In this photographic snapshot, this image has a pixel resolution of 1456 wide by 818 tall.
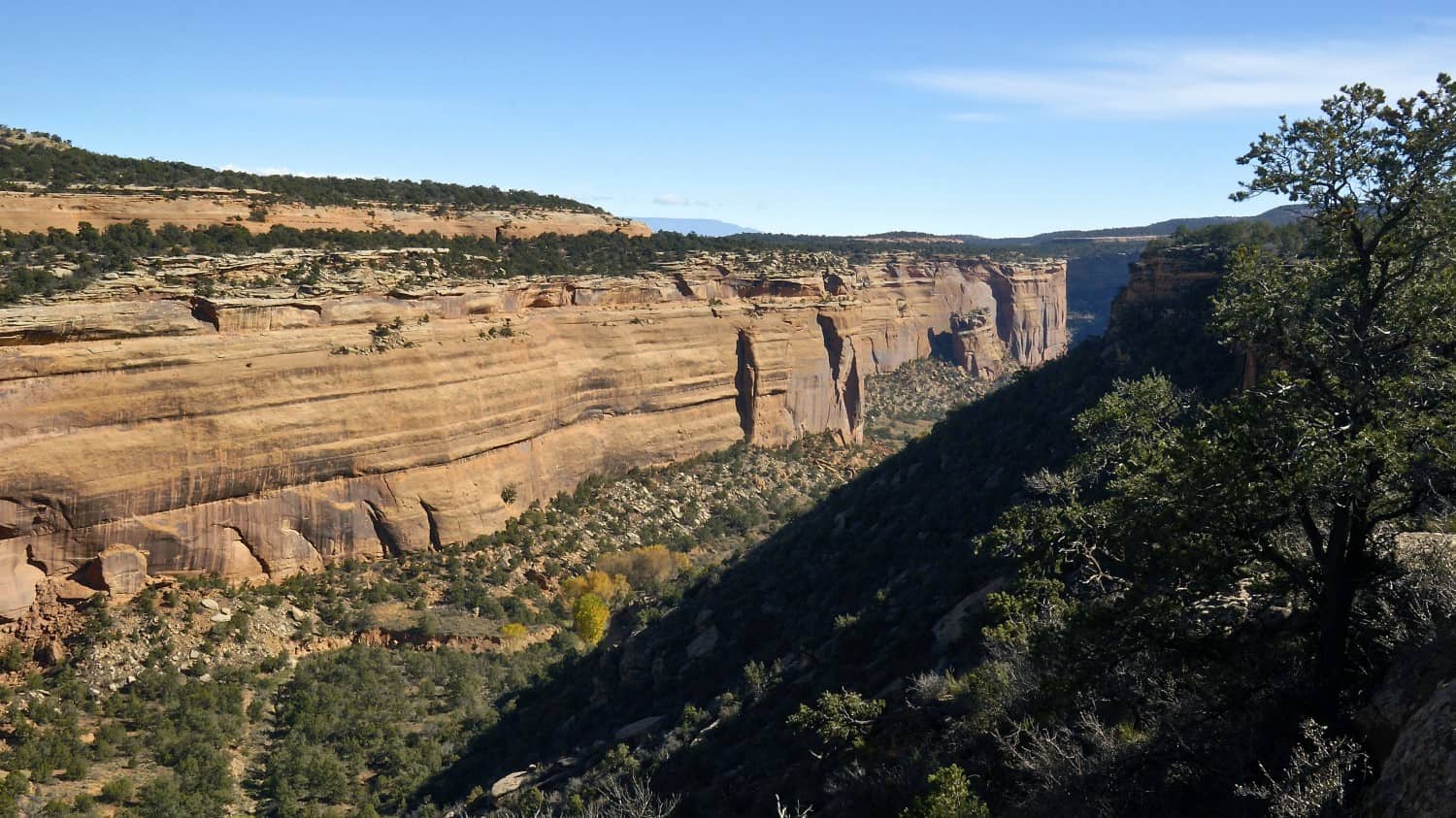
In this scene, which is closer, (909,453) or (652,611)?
(652,611)

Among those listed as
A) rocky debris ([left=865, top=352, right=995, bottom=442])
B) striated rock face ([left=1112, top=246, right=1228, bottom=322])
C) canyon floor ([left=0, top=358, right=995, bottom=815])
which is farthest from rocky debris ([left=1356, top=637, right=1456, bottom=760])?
rocky debris ([left=865, top=352, right=995, bottom=442])

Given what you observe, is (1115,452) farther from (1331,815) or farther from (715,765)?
(715,765)

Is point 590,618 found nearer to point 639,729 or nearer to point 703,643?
point 703,643

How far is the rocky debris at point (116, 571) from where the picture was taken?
29125mm

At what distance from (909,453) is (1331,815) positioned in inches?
1271

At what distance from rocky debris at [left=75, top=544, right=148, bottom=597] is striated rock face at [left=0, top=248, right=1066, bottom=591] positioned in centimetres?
32

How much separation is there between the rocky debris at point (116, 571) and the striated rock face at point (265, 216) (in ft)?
46.7

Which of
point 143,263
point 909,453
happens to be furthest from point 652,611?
point 143,263

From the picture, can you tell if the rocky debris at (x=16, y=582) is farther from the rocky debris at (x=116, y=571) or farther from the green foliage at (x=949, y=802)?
the green foliage at (x=949, y=802)

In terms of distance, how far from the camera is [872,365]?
3501 inches

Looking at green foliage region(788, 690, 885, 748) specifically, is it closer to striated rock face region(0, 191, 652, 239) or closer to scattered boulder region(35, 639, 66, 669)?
scattered boulder region(35, 639, 66, 669)

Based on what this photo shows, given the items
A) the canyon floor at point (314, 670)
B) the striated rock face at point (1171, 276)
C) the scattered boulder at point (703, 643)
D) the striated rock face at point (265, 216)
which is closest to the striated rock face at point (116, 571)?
the canyon floor at point (314, 670)

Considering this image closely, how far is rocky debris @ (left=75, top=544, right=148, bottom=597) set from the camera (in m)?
29.1

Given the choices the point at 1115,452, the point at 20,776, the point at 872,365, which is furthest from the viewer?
the point at 872,365
